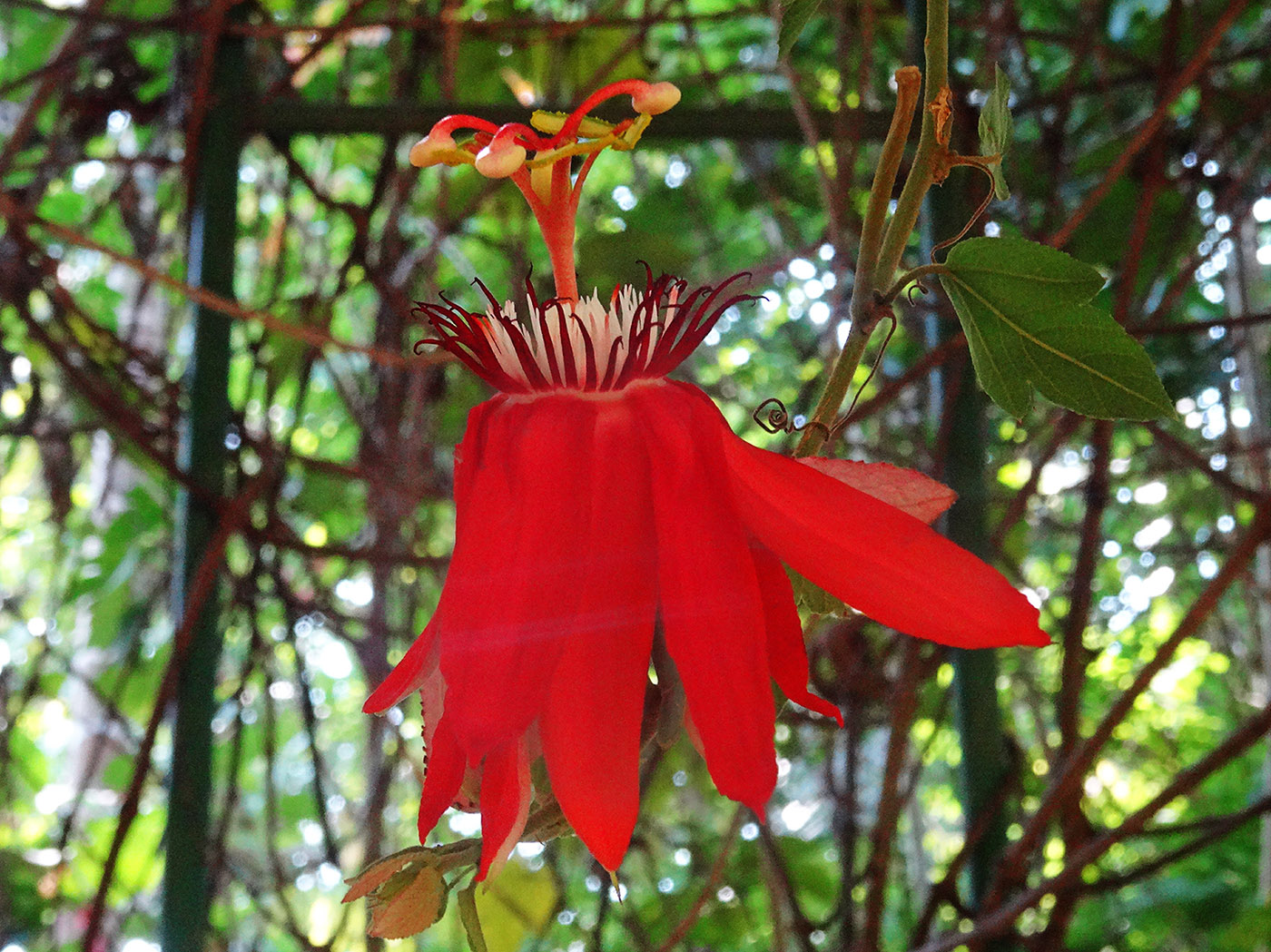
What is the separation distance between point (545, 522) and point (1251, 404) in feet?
2.85

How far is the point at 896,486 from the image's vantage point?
0.71 ft

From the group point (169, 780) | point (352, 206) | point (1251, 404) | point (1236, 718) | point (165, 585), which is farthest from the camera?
point (1236, 718)

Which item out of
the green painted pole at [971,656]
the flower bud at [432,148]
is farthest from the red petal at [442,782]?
the green painted pole at [971,656]

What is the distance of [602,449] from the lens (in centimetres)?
21

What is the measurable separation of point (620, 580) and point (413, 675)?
5 centimetres

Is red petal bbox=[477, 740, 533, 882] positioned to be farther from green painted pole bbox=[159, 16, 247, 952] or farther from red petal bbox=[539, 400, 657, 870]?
green painted pole bbox=[159, 16, 247, 952]

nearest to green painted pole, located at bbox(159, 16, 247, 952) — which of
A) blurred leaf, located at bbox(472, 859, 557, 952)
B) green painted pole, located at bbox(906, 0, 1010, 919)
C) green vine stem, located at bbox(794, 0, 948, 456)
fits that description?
blurred leaf, located at bbox(472, 859, 557, 952)

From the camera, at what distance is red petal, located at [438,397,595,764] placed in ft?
0.60

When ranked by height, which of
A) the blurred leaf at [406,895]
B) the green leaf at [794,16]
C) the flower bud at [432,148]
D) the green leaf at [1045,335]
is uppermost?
the green leaf at [794,16]

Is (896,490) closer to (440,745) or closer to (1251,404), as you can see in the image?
(440,745)

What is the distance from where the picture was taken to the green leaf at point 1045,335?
0.78 feet

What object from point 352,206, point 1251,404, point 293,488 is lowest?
point 293,488

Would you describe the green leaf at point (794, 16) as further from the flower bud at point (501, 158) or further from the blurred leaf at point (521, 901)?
the blurred leaf at point (521, 901)

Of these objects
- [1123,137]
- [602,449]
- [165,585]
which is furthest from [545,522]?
[165,585]
